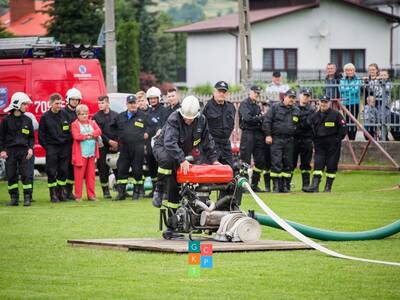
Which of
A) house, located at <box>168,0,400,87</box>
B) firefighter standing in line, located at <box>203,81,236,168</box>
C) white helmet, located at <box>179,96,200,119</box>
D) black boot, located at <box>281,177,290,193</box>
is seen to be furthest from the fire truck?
house, located at <box>168,0,400,87</box>

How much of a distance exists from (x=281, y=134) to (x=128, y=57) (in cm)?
4698

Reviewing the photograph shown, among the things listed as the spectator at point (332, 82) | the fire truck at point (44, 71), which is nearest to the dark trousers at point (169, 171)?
the fire truck at point (44, 71)

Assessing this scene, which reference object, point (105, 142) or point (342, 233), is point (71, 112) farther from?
point (342, 233)

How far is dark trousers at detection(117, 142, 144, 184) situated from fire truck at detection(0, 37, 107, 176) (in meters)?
4.98

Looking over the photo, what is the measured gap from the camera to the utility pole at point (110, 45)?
3341 centimetres

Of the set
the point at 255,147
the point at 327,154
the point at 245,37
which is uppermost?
the point at 245,37

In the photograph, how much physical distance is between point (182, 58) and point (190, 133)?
89.2 metres

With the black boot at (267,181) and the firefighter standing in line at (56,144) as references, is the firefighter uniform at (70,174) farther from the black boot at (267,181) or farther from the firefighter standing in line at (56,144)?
the black boot at (267,181)

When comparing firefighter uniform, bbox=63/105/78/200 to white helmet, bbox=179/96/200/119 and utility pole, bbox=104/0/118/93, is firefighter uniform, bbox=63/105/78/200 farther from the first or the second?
utility pole, bbox=104/0/118/93

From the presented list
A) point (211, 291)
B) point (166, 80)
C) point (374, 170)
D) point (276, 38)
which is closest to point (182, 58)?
point (166, 80)

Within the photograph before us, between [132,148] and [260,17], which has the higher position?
[260,17]

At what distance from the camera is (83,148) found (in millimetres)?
24000

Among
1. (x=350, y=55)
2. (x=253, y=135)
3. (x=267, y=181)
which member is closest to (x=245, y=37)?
(x=253, y=135)

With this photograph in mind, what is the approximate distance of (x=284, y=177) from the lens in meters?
25.6
